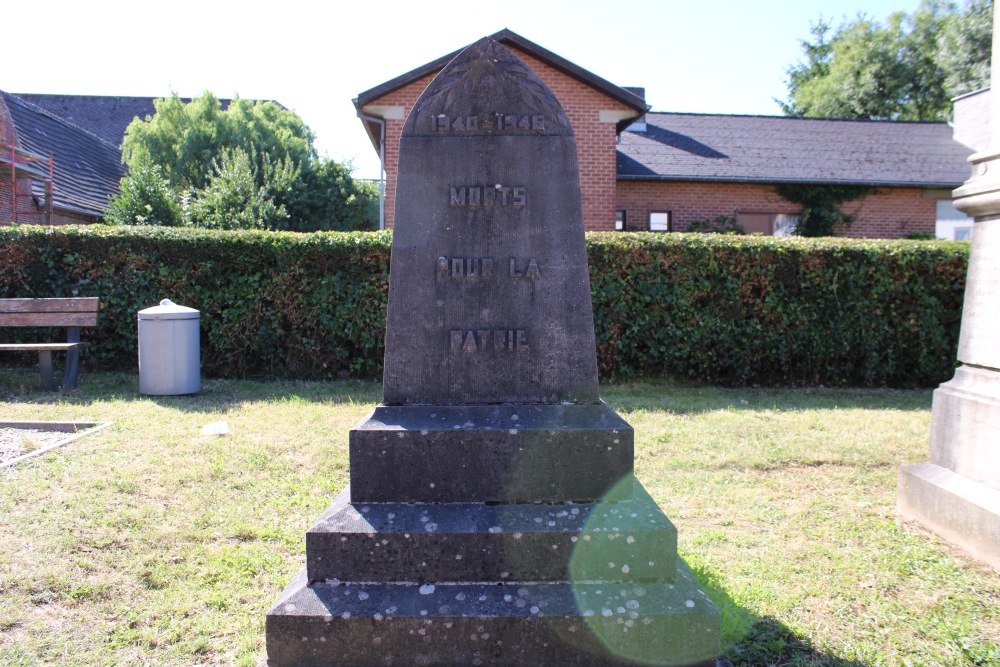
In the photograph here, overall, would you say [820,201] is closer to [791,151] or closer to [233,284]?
[791,151]

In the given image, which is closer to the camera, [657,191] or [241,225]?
[241,225]

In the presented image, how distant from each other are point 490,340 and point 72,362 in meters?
7.04

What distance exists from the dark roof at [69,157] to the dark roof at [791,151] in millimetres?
15272

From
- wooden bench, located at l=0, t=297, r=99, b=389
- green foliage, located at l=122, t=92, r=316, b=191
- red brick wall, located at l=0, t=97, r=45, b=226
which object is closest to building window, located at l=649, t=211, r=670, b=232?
green foliage, located at l=122, t=92, r=316, b=191

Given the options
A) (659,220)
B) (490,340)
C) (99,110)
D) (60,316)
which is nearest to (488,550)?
(490,340)

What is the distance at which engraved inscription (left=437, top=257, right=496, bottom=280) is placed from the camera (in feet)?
9.02

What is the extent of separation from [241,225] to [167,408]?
11.1m

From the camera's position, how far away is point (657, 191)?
61.6ft

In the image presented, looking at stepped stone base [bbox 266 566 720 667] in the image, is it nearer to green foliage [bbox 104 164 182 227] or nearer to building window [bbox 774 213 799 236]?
green foliage [bbox 104 164 182 227]

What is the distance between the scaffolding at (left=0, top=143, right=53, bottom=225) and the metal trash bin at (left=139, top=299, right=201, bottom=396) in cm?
1035

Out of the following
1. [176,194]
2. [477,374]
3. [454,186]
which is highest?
[176,194]

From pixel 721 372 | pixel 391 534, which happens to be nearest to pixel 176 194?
pixel 721 372

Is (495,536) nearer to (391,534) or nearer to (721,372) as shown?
(391,534)

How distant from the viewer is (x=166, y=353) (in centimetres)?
733
